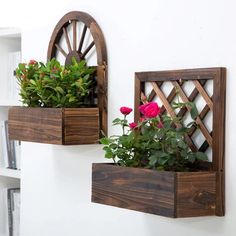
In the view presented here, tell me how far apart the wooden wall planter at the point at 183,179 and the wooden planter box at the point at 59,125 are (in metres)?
0.23

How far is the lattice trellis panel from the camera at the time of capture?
Result: 6.18 feet

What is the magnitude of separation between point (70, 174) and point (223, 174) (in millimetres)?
799

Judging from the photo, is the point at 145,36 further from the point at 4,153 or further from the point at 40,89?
the point at 4,153

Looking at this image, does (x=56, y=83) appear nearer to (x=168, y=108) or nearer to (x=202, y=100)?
(x=168, y=108)

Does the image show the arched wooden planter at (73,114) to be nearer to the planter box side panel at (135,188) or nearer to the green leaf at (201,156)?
the planter box side panel at (135,188)

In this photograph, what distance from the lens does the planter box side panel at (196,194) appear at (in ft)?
5.87

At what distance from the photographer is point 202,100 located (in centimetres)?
196

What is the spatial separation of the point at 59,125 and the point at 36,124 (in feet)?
0.50

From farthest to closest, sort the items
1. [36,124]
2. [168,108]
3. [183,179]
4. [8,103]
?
[8,103], [36,124], [168,108], [183,179]

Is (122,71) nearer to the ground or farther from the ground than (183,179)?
farther from the ground

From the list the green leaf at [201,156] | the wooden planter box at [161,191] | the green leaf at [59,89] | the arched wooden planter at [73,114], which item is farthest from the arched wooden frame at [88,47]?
the green leaf at [201,156]

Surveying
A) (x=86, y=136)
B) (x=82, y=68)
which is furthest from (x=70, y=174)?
(x=82, y=68)

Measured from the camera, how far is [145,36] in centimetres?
217

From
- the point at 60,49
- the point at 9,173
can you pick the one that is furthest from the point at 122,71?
the point at 9,173
